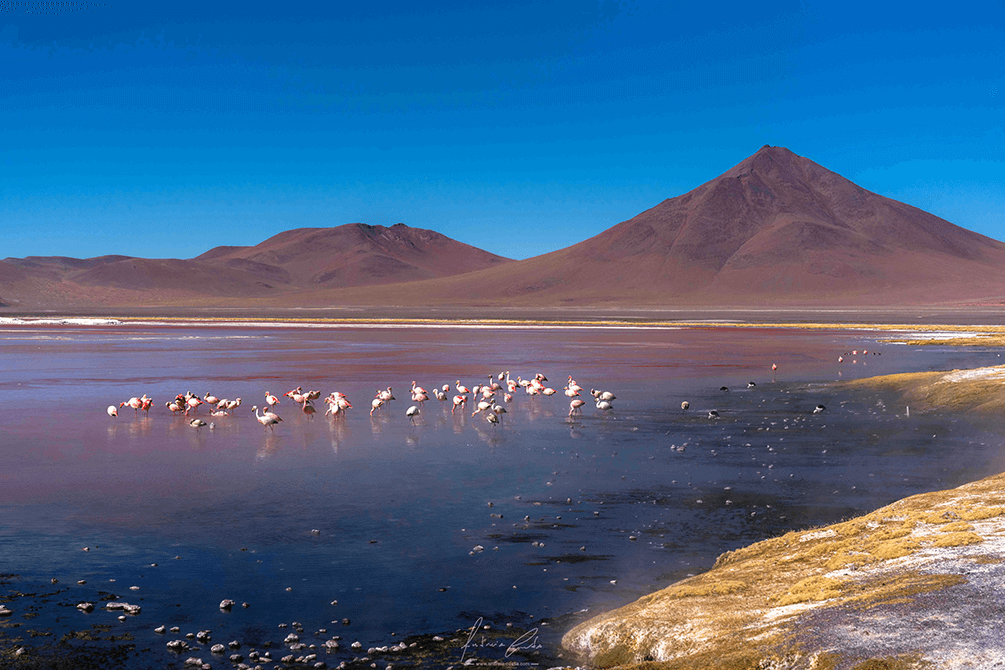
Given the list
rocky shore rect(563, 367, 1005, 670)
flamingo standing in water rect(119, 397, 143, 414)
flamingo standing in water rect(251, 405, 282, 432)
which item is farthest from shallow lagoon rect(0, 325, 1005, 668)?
rocky shore rect(563, 367, 1005, 670)

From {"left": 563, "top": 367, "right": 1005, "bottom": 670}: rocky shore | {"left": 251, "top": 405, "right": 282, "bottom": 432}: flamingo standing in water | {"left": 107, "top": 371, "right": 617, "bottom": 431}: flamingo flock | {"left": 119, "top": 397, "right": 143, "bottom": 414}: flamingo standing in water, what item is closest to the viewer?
{"left": 563, "top": 367, "right": 1005, "bottom": 670}: rocky shore

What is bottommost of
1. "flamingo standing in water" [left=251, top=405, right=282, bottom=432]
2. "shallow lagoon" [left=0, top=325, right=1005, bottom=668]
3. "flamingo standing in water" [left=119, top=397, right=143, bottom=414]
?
"shallow lagoon" [left=0, top=325, right=1005, bottom=668]

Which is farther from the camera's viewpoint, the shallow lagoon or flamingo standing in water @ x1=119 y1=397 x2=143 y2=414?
flamingo standing in water @ x1=119 y1=397 x2=143 y2=414

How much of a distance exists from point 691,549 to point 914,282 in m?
185

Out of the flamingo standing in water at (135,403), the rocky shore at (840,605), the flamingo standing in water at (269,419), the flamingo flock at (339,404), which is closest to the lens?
the rocky shore at (840,605)

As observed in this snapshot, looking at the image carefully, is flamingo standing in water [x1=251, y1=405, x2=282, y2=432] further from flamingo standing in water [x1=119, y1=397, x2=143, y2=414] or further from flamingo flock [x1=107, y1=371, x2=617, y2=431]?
flamingo standing in water [x1=119, y1=397, x2=143, y2=414]

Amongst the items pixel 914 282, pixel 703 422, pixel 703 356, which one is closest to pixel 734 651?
pixel 703 422

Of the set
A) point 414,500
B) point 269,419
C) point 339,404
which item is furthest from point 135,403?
point 414,500

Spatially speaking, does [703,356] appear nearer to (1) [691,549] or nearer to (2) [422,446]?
(2) [422,446]

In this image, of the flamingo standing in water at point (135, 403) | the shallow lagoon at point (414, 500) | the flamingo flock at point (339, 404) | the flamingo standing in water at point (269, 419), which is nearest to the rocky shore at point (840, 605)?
the shallow lagoon at point (414, 500)

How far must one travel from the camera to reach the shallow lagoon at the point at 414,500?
725cm

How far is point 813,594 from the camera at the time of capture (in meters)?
6.18

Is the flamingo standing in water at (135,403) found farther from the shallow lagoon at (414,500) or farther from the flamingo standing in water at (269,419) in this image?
the flamingo standing in water at (269,419)

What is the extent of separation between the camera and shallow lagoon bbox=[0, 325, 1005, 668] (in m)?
7.25
